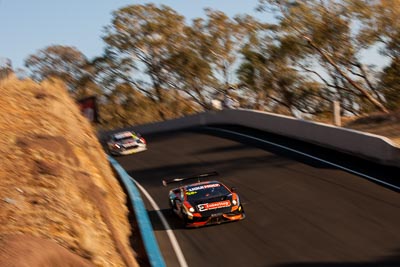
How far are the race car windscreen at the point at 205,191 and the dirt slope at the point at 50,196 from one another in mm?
1980

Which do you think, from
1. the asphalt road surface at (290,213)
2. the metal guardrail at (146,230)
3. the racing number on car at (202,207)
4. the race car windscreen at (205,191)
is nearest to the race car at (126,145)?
the asphalt road surface at (290,213)

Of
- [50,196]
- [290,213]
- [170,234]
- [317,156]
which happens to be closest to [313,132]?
[317,156]

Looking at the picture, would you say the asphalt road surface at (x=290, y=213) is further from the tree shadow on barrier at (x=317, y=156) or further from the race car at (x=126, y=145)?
the race car at (x=126, y=145)

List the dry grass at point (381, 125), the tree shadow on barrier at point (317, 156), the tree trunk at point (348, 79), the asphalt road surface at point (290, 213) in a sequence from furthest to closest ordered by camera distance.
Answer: the tree trunk at point (348, 79)
the dry grass at point (381, 125)
the tree shadow on barrier at point (317, 156)
the asphalt road surface at point (290, 213)

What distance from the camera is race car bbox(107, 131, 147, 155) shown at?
107 ft

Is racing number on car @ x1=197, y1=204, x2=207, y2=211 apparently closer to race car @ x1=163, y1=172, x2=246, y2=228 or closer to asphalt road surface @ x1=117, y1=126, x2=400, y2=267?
race car @ x1=163, y1=172, x2=246, y2=228

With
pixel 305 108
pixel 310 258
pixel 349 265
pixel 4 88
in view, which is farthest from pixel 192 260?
pixel 305 108

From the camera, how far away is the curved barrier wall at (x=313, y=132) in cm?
2166

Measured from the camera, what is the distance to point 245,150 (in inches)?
1088

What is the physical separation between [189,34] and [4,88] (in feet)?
167

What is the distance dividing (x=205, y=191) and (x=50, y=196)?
6648 mm

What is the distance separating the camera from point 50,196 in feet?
40.2

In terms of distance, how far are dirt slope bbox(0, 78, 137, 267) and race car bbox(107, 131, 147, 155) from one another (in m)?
12.0

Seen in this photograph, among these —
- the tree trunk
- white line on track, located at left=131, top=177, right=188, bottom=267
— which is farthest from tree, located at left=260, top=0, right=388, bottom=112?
white line on track, located at left=131, top=177, right=188, bottom=267
